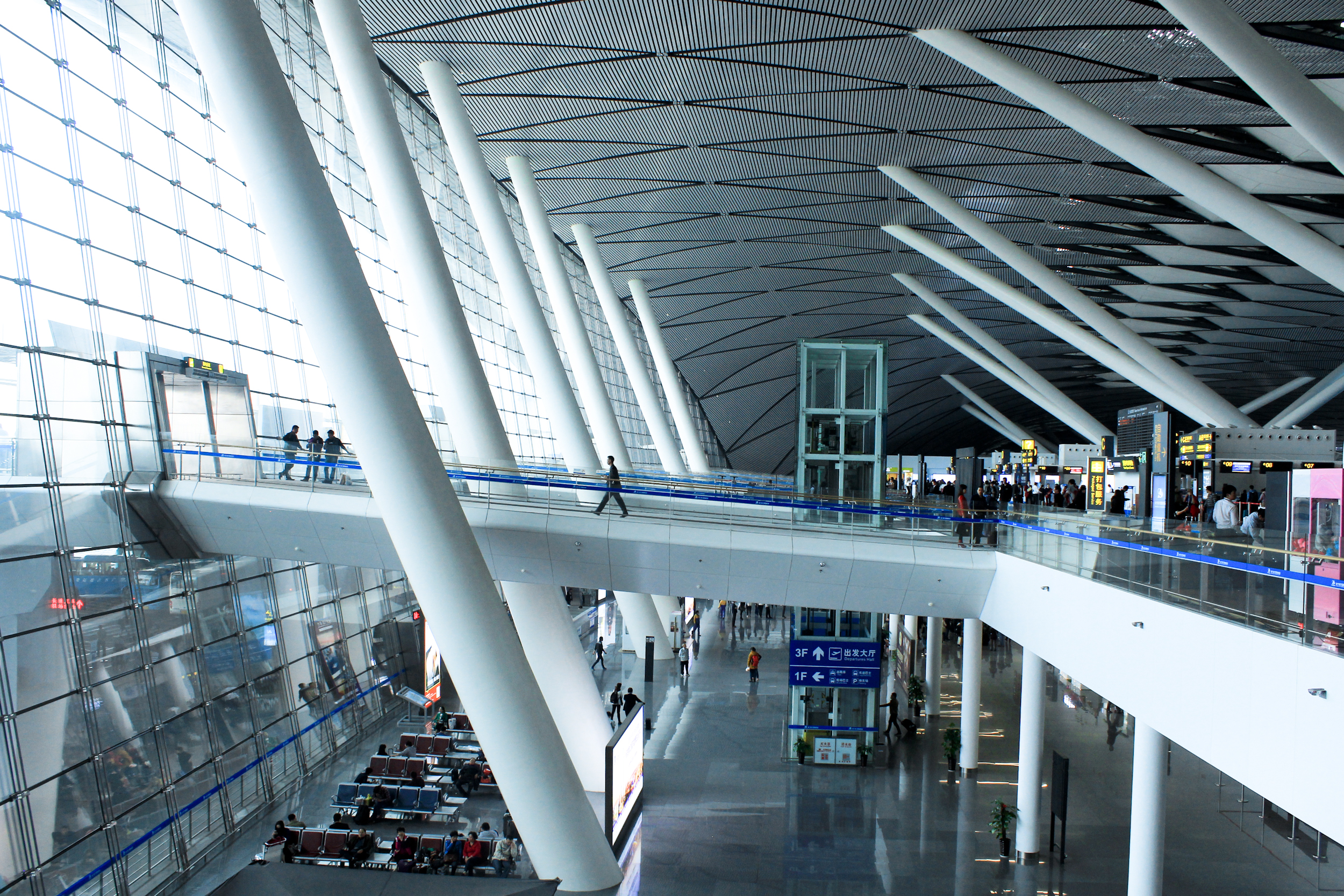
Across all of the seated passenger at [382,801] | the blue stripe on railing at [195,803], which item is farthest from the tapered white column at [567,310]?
the seated passenger at [382,801]

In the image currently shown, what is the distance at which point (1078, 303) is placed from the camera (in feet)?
78.5

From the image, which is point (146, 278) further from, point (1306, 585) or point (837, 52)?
point (1306, 585)

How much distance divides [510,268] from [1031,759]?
47.5 feet

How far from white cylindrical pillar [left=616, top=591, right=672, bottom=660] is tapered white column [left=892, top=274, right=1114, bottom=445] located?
57.3 ft

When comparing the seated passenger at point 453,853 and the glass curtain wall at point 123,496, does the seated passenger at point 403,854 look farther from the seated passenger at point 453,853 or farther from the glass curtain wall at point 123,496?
the glass curtain wall at point 123,496

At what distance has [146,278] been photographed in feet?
49.3

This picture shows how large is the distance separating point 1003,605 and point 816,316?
33.4 m

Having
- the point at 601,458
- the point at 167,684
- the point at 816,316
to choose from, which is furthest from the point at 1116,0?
the point at 816,316

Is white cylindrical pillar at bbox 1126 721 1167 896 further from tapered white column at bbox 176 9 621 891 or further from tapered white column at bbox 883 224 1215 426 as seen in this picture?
tapered white column at bbox 883 224 1215 426

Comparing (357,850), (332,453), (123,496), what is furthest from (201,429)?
(357,850)

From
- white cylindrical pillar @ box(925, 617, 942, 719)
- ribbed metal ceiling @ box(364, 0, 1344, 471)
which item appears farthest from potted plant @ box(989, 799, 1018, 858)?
ribbed metal ceiling @ box(364, 0, 1344, 471)

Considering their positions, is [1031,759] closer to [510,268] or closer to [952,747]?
A: [952,747]

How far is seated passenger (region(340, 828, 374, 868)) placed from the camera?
13.3 meters

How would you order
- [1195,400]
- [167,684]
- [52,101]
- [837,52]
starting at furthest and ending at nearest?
[1195,400] → [837,52] → [167,684] → [52,101]
